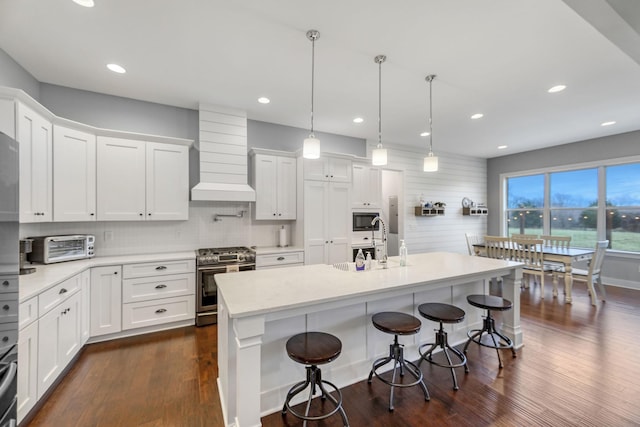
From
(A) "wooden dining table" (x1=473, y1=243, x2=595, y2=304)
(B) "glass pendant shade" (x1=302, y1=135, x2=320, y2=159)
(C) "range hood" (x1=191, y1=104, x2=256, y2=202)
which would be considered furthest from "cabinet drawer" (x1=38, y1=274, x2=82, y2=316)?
(A) "wooden dining table" (x1=473, y1=243, x2=595, y2=304)

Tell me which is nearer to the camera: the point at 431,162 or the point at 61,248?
the point at 61,248

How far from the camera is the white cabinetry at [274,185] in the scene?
13.1ft

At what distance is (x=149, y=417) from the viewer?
1.84m

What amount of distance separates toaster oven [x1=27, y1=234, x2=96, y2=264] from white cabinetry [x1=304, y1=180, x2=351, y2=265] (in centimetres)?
263

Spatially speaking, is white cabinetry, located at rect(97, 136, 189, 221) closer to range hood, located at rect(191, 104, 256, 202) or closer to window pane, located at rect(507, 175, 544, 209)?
range hood, located at rect(191, 104, 256, 202)

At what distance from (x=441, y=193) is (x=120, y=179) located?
6.27m

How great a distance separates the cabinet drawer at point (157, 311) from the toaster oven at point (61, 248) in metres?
0.77

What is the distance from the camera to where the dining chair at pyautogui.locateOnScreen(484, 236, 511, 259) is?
451 cm

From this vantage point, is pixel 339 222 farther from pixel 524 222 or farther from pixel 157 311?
pixel 524 222

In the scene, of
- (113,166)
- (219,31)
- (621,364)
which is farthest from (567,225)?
(113,166)

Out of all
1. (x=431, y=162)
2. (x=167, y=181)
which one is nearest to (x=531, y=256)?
(x=431, y=162)

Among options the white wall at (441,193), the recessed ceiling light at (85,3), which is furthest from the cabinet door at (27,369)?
the white wall at (441,193)

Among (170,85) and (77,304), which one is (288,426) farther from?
(170,85)

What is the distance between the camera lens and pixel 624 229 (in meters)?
5.04
